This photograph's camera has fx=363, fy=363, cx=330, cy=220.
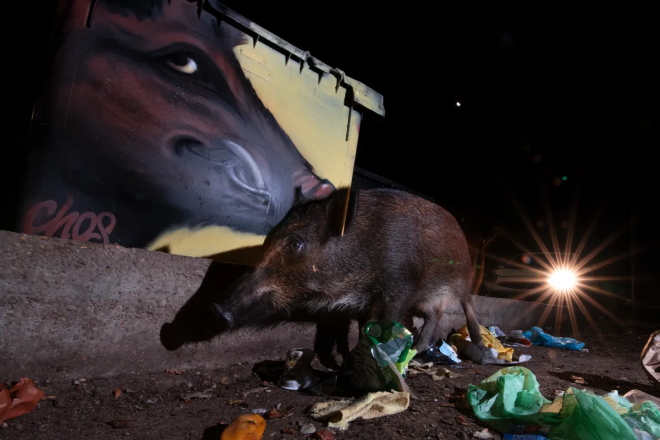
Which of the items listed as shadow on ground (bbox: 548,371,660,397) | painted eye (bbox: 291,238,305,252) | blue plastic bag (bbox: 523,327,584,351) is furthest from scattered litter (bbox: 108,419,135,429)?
blue plastic bag (bbox: 523,327,584,351)

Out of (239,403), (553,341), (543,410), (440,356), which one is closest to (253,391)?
(239,403)

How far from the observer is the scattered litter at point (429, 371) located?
295cm

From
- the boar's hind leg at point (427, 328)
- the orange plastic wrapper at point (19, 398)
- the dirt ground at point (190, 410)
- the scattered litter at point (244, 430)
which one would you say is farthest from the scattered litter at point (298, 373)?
the boar's hind leg at point (427, 328)

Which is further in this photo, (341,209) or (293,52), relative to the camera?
(293,52)

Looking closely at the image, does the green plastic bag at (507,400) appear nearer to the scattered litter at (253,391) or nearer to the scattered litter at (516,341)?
the scattered litter at (253,391)

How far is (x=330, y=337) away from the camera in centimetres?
330

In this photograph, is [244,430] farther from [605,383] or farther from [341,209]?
[605,383]

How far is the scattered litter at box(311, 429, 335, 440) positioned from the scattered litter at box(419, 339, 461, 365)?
217 cm

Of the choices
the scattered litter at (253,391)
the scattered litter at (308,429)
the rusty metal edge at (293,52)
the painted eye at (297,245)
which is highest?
the rusty metal edge at (293,52)

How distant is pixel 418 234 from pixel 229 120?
103 inches

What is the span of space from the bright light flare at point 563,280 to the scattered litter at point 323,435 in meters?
9.98

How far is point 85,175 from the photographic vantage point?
3.42 m

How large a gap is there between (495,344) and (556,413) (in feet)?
8.02

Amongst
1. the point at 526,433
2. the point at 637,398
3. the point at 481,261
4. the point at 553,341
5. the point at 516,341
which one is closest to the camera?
the point at 526,433
